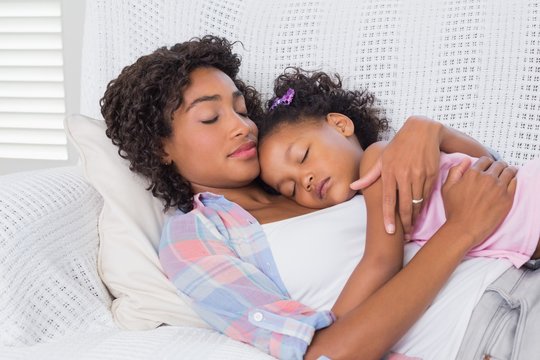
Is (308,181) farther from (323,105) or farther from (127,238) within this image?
(127,238)

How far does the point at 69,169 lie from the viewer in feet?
5.32

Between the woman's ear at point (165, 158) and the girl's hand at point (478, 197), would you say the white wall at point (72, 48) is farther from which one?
the girl's hand at point (478, 197)

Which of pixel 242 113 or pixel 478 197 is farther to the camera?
pixel 242 113

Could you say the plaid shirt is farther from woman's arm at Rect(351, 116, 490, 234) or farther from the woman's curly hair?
woman's arm at Rect(351, 116, 490, 234)

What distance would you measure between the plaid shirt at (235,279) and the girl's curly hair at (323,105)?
8.8 inches

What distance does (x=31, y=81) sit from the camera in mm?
2760

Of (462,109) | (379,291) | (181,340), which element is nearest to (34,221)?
(181,340)

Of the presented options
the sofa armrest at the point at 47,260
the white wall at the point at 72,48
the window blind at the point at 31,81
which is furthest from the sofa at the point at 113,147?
the window blind at the point at 31,81

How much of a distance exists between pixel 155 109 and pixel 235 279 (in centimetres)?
43

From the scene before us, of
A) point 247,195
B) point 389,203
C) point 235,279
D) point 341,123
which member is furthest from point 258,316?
point 341,123

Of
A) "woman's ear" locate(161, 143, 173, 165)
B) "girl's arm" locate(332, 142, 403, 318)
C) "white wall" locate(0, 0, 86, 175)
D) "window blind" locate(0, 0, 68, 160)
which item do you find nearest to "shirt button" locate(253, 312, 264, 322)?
"girl's arm" locate(332, 142, 403, 318)

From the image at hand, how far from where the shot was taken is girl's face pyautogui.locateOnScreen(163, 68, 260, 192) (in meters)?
1.51

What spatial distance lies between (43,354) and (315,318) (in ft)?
1.45

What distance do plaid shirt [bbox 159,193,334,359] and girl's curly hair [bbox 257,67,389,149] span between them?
223 mm
